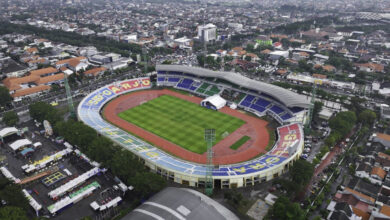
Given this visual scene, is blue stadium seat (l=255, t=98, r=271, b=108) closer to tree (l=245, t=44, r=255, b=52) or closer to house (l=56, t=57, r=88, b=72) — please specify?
tree (l=245, t=44, r=255, b=52)

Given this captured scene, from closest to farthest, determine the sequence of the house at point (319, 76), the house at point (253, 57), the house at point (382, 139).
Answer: the house at point (382, 139)
the house at point (319, 76)
the house at point (253, 57)

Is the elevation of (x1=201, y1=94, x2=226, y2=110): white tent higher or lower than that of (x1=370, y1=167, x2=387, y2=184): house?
higher

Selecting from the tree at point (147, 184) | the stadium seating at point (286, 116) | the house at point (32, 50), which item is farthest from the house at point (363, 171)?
the house at point (32, 50)

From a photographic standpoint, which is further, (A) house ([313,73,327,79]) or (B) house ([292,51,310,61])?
(B) house ([292,51,310,61])

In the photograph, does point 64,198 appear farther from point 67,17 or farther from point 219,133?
point 67,17

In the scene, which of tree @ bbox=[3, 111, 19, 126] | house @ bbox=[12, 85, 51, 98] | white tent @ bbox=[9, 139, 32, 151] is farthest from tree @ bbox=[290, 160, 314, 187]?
house @ bbox=[12, 85, 51, 98]

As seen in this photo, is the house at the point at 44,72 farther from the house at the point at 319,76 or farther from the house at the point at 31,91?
the house at the point at 319,76

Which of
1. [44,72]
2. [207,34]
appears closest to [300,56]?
[207,34]
